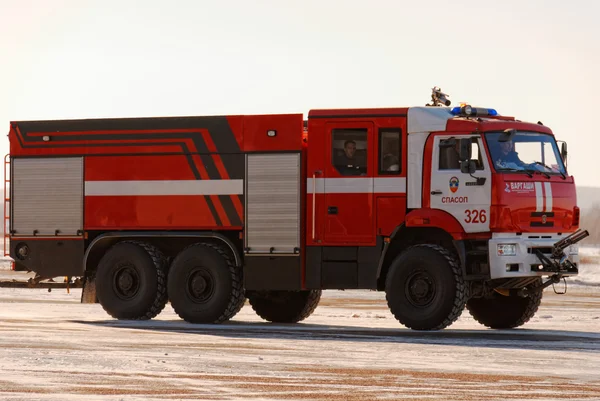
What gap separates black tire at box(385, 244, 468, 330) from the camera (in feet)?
62.2

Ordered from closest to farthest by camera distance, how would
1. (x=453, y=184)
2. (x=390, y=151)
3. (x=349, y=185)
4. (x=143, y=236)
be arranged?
(x=453, y=184) → (x=390, y=151) → (x=349, y=185) → (x=143, y=236)

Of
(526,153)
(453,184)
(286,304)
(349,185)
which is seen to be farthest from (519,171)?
(286,304)

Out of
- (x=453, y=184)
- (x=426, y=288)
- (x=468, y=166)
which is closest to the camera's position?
(x=468, y=166)

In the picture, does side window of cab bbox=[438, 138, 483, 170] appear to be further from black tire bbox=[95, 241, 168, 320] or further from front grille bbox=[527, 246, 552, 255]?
black tire bbox=[95, 241, 168, 320]

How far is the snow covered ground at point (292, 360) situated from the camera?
12.2 m

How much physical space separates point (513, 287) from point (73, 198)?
7.87 meters

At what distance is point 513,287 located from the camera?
19656 millimetres

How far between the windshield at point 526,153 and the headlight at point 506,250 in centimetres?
115

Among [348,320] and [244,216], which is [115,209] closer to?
[244,216]

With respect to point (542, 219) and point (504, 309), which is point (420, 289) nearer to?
point (542, 219)

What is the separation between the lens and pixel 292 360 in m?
15.0

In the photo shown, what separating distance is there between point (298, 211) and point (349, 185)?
1014mm

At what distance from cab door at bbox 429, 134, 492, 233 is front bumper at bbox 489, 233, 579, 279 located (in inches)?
13.5

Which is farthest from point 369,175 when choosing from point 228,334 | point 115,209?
point 115,209
